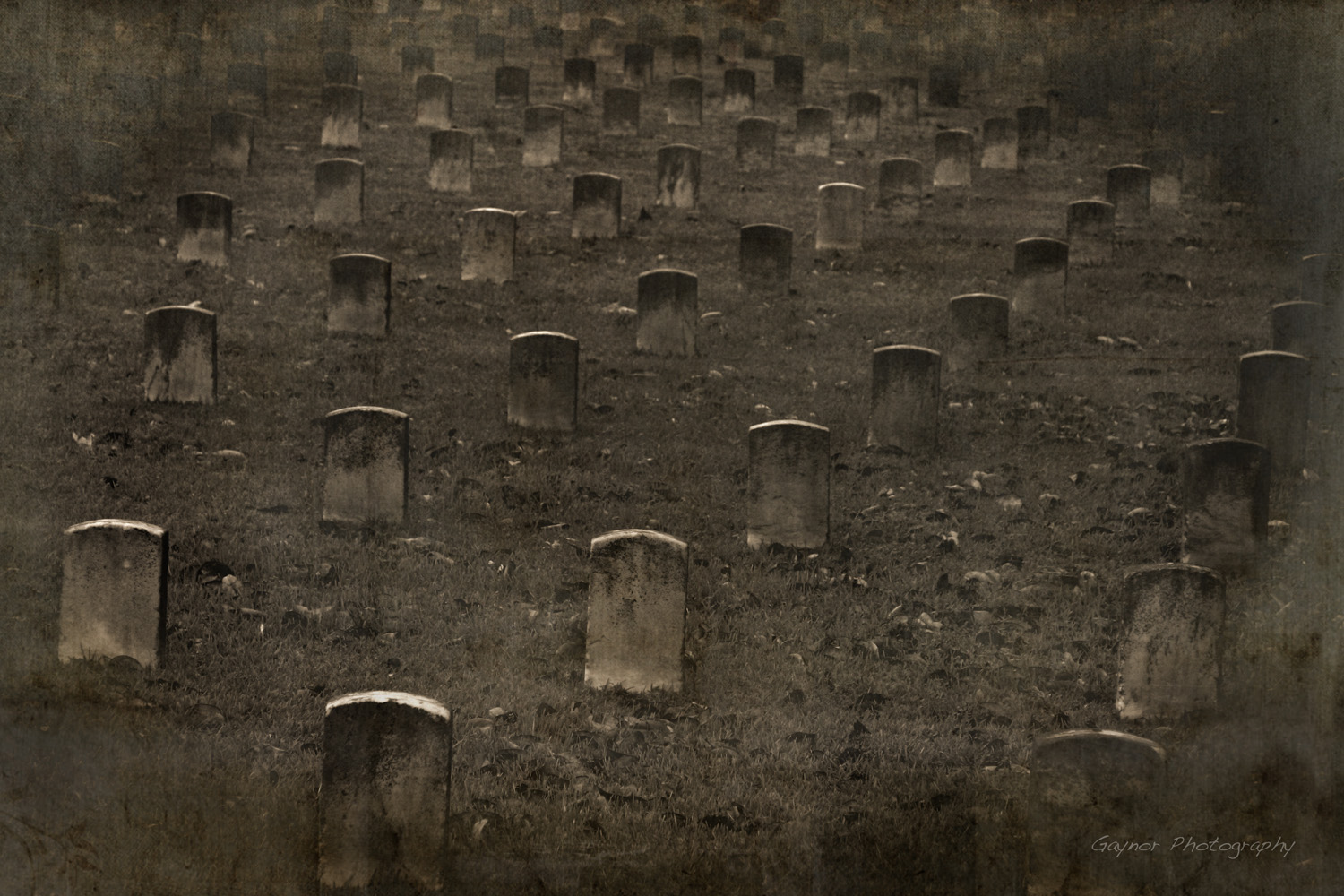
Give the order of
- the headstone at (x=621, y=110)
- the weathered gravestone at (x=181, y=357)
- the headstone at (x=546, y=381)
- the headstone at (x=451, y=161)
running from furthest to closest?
1. the headstone at (x=621, y=110)
2. the headstone at (x=451, y=161)
3. the weathered gravestone at (x=181, y=357)
4. the headstone at (x=546, y=381)

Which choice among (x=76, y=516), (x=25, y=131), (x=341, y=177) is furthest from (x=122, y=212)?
(x=76, y=516)

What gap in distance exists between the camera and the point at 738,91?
20344mm

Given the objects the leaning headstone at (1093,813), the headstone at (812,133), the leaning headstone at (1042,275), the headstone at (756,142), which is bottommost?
the leaning headstone at (1093,813)

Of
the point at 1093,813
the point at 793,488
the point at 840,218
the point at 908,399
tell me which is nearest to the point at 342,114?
the point at 840,218

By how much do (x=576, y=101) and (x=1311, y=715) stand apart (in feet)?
52.1

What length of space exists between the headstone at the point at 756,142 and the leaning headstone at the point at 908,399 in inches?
354

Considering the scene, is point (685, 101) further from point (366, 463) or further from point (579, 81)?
point (366, 463)

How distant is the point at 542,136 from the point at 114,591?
485 inches

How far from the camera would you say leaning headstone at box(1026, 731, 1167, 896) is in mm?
4391

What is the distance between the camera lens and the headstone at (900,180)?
1605 centimetres

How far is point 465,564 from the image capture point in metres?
6.93

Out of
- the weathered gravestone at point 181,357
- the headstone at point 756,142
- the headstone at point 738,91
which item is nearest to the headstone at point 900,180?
the headstone at point 756,142

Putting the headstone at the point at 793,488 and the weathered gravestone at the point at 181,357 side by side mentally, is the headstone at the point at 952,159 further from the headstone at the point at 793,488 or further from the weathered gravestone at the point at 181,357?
the headstone at the point at 793,488

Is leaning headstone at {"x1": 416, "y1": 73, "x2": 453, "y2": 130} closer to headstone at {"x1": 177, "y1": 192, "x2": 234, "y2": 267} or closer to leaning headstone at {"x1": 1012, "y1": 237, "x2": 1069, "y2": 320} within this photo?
→ headstone at {"x1": 177, "y1": 192, "x2": 234, "y2": 267}
